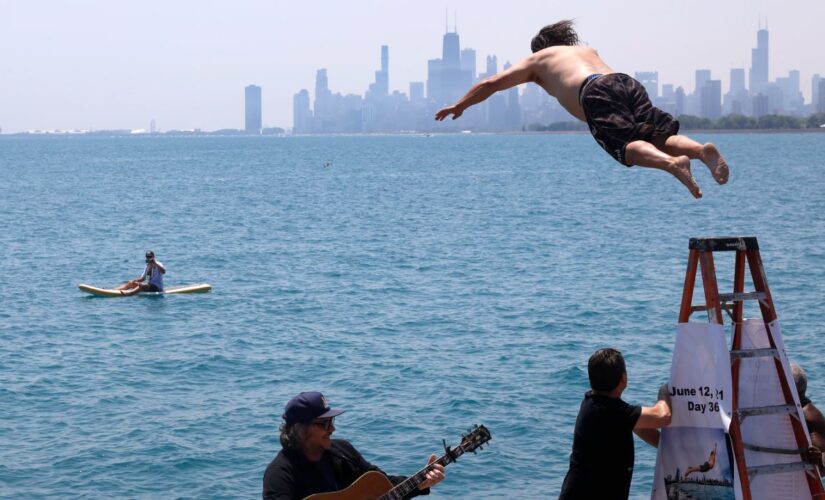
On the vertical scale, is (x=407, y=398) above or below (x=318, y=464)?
below

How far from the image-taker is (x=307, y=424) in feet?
21.6

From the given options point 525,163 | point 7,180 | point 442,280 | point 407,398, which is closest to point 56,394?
point 407,398

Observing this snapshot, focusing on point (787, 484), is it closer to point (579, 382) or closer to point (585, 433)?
point (585, 433)

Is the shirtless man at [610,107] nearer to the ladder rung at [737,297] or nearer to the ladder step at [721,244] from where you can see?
the ladder step at [721,244]

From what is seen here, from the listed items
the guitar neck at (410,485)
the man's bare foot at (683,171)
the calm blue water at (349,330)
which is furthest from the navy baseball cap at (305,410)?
the calm blue water at (349,330)

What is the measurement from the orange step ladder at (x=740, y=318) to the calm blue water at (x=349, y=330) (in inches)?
355

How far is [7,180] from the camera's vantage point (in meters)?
112

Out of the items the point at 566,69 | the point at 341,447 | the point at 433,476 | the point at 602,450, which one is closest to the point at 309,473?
the point at 341,447

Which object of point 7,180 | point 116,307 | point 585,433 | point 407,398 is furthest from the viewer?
point 7,180

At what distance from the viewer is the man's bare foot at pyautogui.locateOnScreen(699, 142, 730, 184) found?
6.00 metres

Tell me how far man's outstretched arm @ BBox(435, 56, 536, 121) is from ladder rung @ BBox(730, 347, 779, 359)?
1952mm

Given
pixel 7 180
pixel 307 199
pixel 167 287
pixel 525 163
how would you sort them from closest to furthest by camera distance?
1. pixel 167 287
2. pixel 307 199
3. pixel 7 180
4. pixel 525 163

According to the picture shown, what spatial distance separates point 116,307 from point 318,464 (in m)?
26.7

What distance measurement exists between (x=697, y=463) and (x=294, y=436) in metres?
2.22
